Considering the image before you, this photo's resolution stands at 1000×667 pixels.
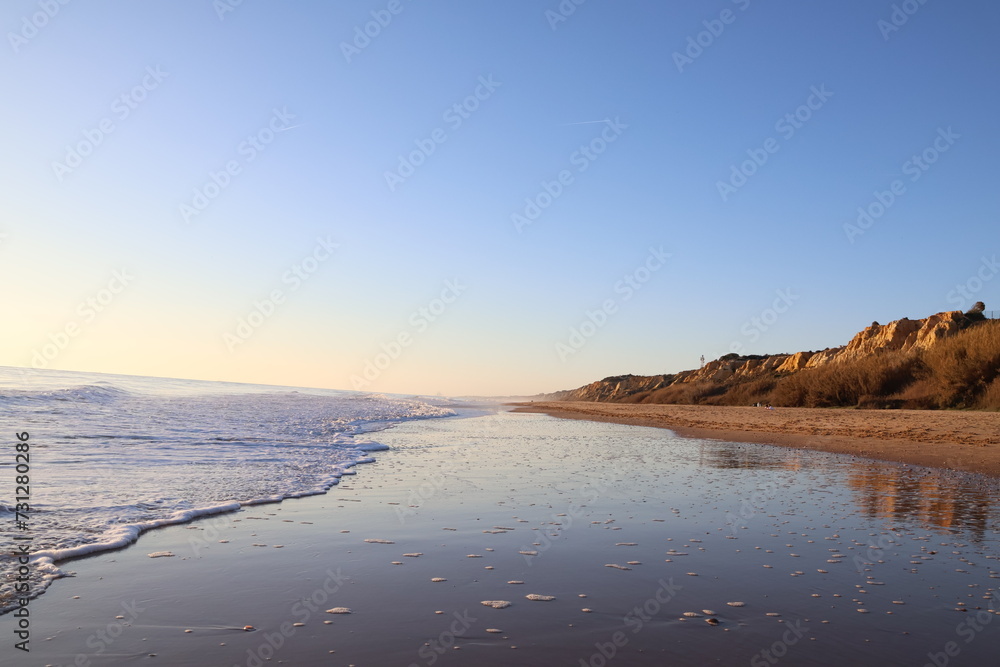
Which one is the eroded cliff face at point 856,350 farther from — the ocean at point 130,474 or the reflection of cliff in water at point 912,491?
the ocean at point 130,474

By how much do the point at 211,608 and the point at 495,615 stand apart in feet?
6.91

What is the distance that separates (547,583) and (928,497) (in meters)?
7.16

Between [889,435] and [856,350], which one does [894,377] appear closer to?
[889,435]

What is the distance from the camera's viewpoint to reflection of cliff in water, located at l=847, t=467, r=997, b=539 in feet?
24.9

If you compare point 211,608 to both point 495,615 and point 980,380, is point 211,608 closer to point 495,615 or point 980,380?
point 495,615

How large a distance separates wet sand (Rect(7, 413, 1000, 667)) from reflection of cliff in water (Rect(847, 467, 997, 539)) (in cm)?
6

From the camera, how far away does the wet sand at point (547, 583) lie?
12.6 feet

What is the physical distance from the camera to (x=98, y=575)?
5.36 metres

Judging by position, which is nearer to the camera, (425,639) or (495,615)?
(425,639)

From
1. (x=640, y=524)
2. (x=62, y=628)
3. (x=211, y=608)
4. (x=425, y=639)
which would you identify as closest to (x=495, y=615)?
(x=425, y=639)

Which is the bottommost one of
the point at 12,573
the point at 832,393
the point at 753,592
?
the point at 12,573

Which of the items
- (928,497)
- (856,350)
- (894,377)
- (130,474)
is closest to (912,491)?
(928,497)

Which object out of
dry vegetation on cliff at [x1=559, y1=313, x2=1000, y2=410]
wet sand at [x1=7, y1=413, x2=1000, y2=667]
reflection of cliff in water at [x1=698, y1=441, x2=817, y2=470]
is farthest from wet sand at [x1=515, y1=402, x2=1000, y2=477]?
wet sand at [x1=7, y1=413, x2=1000, y2=667]

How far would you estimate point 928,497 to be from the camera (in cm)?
912
